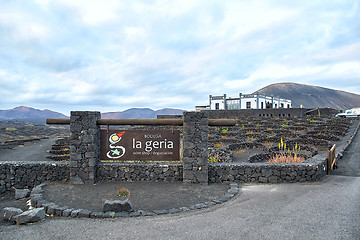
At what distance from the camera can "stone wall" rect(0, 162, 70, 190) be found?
8.87m

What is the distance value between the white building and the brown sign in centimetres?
4480

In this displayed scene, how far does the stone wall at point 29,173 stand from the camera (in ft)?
29.1

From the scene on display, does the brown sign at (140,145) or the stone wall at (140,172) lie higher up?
the brown sign at (140,145)

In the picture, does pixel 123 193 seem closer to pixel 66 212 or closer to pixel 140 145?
pixel 66 212

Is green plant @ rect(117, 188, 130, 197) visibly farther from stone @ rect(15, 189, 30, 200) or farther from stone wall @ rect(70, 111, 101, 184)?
stone @ rect(15, 189, 30, 200)

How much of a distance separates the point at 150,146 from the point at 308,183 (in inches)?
226

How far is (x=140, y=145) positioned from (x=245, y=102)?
Answer: 46.6m

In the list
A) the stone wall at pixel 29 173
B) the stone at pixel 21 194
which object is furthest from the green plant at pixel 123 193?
the stone at pixel 21 194

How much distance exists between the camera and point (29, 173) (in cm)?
906

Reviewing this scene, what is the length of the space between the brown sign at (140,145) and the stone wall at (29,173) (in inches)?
69.9

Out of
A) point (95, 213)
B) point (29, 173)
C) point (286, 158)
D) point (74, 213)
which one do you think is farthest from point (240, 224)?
point (29, 173)

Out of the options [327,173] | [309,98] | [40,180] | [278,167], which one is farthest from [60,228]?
[309,98]

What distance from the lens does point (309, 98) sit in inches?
6993

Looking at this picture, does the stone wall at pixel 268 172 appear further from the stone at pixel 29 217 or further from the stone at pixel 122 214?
the stone at pixel 29 217
